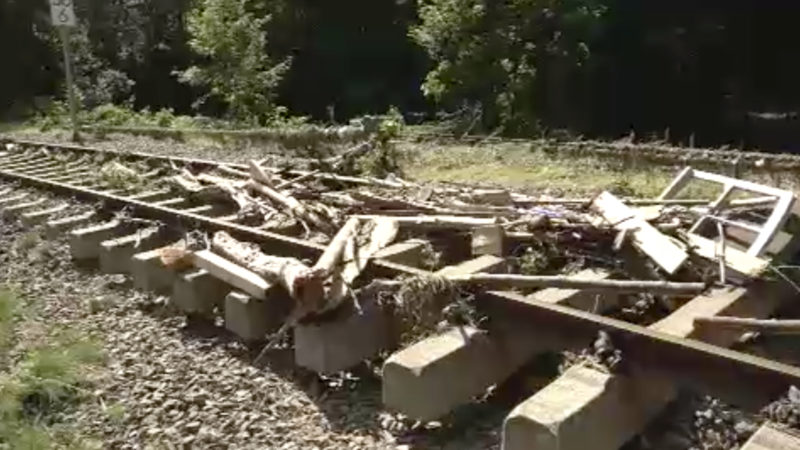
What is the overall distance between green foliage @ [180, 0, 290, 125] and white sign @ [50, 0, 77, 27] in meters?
9.57

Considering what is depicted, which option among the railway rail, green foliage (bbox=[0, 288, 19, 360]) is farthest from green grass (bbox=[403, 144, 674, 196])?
green foliage (bbox=[0, 288, 19, 360])

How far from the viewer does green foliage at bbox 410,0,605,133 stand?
23.4 meters

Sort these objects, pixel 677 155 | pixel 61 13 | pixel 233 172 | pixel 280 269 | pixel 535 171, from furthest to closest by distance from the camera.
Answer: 1. pixel 61 13
2. pixel 535 171
3. pixel 677 155
4. pixel 233 172
5. pixel 280 269

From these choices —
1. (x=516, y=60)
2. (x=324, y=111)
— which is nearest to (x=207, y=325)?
(x=516, y=60)

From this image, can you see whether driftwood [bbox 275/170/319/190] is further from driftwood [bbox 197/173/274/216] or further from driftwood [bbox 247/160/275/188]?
driftwood [bbox 197/173/274/216]

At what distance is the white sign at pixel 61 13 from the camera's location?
16166mm

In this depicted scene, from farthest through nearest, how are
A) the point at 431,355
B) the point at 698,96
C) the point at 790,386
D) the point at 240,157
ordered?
the point at 698,96 < the point at 240,157 < the point at 431,355 < the point at 790,386

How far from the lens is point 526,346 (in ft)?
12.7

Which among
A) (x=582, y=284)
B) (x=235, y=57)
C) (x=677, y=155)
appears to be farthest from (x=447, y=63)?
(x=582, y=284)

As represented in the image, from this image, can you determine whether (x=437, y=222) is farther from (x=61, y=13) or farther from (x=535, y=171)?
(x=61, y=13)

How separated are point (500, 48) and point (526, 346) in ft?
68.2

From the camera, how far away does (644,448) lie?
3.39m

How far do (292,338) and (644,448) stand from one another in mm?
1927

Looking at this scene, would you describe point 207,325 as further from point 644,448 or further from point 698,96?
point 698,96
